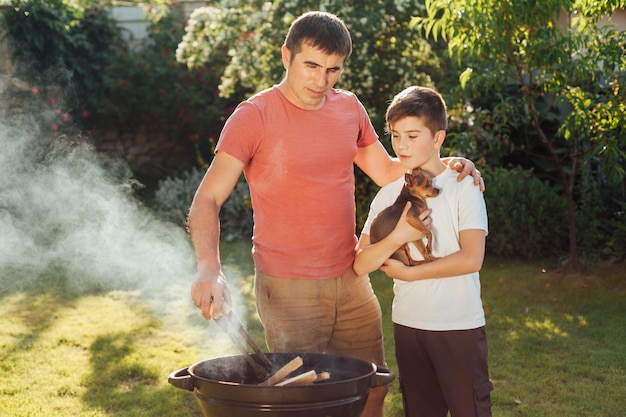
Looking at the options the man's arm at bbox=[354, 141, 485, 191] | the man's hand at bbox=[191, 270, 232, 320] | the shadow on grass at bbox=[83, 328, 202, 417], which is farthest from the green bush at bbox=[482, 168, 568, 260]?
the man's hand at bbox=[191, 270, 232, 320]

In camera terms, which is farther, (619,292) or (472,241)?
(619,292)

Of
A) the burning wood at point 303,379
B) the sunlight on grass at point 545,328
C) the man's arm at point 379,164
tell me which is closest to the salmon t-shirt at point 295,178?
the man's arm at point 379,164

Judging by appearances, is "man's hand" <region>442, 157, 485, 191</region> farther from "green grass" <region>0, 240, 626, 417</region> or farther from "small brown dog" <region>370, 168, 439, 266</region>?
"green grass" <region>0, 240, 626, 417</region>

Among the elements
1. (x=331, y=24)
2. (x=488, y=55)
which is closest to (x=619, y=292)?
(x=488, y=55)

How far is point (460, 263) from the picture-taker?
8.54 feet

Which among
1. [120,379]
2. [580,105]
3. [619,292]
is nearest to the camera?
[120,379]

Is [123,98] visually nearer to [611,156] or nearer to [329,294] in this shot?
[611,156]

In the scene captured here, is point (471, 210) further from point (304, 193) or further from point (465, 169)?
point (304, 193)

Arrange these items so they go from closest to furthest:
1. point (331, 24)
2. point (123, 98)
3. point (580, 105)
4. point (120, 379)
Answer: point (331, 24)
point (120, 379)
point (580, 105)
point (123, 98)

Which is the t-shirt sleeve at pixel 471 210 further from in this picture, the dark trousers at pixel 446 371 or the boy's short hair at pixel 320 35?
the boy's short hair at pixel 320 35

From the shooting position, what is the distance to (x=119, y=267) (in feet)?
23.9

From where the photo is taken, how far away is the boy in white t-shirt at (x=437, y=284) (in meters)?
2.62

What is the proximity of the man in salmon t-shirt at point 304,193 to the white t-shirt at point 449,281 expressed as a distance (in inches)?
3.4

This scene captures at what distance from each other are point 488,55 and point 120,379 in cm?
317
